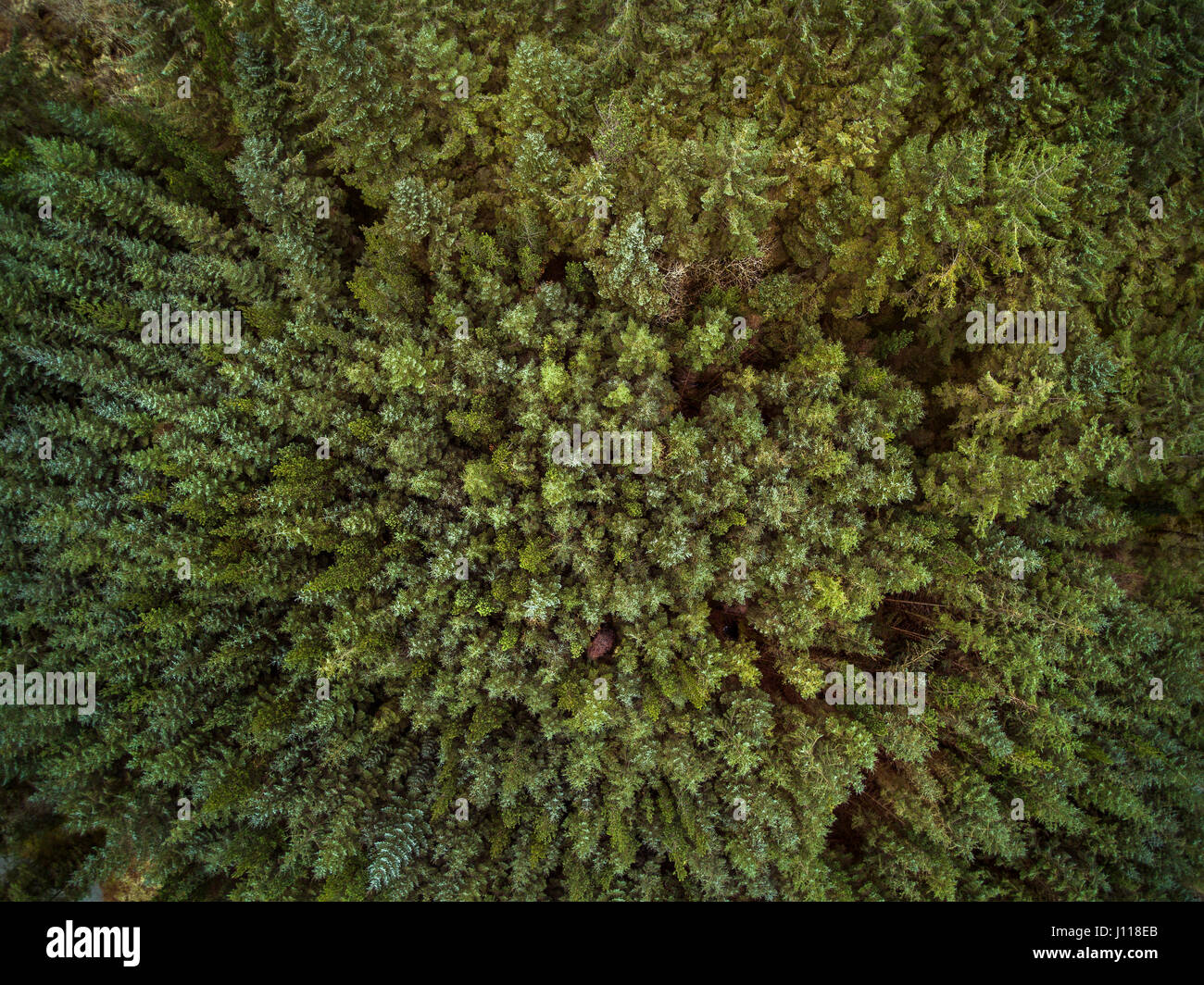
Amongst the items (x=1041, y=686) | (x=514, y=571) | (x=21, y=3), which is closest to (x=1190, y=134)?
(x=1041, y=686)

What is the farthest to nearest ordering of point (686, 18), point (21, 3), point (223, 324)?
point (21, 3)
point (223, 324)
point (686, 18)

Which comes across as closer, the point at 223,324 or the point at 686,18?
the point at 686,18

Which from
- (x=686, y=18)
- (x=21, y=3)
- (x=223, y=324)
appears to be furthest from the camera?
(x=21, y=3)

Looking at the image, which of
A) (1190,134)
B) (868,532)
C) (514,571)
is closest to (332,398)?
(514,571)

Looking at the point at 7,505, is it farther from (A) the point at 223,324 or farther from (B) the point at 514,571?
(B) the point at 514,571

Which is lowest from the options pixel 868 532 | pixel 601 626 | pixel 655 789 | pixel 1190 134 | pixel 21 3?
pixel 655 789
